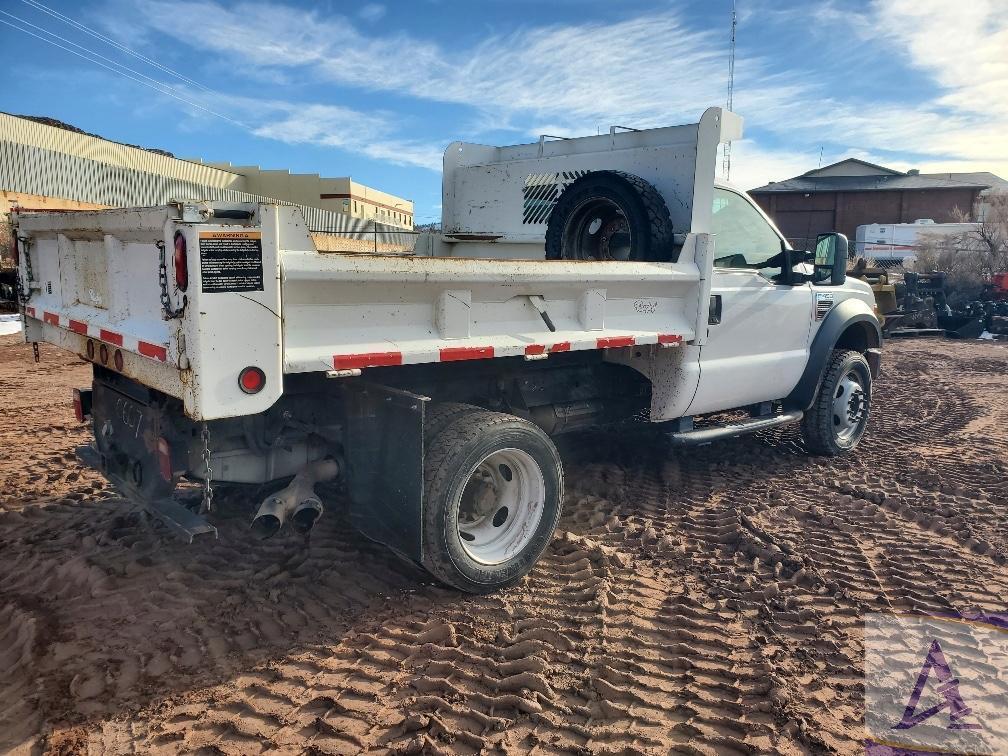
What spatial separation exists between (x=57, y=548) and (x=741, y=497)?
14.6ft

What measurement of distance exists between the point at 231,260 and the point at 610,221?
3.24 meters

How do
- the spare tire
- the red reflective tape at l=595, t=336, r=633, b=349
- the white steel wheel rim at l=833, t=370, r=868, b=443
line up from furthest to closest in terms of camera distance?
the white steel wheel rim at l=833, t=370, r=868, b=443 < the spare tire < the red reflective tape at l=595, t=336, r=633, b=349

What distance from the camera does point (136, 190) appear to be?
93.1ft

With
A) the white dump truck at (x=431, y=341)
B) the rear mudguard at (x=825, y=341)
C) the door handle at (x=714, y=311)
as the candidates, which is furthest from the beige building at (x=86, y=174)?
the door handle at (x=714, y=311)

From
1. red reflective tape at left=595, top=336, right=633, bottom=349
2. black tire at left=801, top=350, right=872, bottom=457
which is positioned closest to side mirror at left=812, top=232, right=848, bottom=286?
black tire at left=801, top=350, right=872, bottom=457

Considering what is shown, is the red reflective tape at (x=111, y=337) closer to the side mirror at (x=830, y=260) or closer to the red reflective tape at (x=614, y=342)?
the red reflective tape at (x=614, y=342)

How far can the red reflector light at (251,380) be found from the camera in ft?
9.24

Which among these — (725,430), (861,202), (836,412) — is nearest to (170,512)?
(725,430)

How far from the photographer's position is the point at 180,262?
108 inches

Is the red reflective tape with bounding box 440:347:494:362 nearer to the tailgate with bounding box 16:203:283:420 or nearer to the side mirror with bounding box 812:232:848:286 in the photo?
the tailgate with bounding box 16:203:283:420

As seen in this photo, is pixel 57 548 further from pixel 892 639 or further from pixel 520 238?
pixel 892 639

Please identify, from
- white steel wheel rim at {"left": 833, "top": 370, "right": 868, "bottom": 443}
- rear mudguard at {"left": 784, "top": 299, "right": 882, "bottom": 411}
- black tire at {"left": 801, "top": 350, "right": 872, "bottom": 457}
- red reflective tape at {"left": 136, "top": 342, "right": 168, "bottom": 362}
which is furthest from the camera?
white steel wheel rim at {"left": 833, "top": 370, "right": 868, "bottom": 443}

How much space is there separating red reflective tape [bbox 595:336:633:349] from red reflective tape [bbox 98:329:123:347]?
7.87 feet

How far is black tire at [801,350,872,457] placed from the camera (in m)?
6.28
